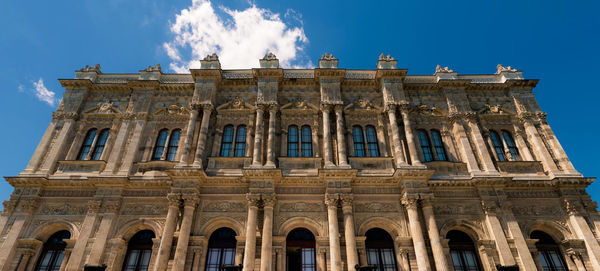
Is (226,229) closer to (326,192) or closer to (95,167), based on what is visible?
(326,192)

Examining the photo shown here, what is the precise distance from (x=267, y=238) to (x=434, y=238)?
6575mm

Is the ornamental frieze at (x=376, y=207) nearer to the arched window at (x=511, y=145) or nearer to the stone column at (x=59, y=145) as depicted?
the arched window at (x=511, y=145)

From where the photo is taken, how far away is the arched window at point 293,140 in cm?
1574

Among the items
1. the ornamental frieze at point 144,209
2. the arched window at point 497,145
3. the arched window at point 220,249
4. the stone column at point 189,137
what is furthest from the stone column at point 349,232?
the arched window at point 497,145

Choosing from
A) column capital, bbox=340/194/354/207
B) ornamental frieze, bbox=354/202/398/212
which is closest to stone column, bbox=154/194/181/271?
column capital, bbox=340/194/354/207

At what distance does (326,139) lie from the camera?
15281mm

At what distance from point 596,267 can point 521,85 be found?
9683 millimetres

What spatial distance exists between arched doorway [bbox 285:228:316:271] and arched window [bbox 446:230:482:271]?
5.88m

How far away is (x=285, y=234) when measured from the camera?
525 inches

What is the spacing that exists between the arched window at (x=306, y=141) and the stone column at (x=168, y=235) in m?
6.06

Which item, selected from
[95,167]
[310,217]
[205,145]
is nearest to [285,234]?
[310,217]

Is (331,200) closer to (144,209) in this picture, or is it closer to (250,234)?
(250,234)

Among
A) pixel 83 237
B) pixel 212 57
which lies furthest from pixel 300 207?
pixel 212 57

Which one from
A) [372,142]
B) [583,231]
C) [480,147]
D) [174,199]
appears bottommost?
[583,231]
